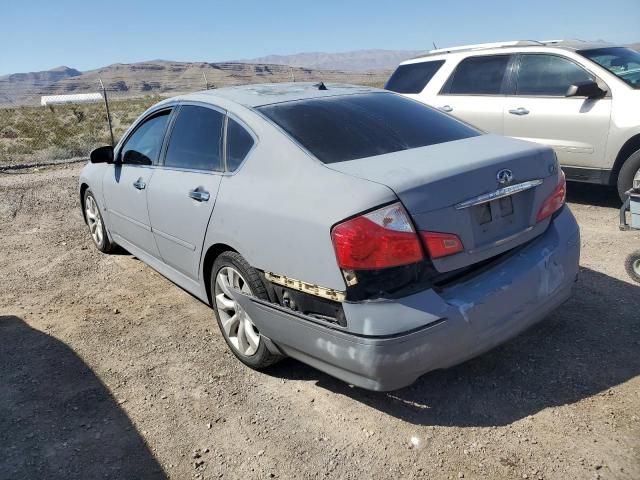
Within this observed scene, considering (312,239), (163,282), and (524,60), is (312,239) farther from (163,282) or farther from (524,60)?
(524,60)

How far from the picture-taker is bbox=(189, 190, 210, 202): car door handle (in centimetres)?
335

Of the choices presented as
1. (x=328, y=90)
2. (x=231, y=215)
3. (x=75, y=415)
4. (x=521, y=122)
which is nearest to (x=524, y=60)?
(x=521, y=122)

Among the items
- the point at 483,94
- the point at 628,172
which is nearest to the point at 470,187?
the point at 628,172

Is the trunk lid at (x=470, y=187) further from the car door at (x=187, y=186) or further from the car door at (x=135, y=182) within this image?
the car door at (x=135, y=182)

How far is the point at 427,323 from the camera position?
2402 millimetres

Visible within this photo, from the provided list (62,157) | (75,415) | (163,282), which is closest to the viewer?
(75,415)

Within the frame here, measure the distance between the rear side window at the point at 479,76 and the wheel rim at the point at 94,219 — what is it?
15.6 feet

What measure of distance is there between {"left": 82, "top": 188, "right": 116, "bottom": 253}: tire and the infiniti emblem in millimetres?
4066

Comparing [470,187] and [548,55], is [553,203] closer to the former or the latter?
[470,187]

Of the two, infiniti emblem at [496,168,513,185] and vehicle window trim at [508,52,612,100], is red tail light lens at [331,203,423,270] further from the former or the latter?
vehicle window trim at [508,52,612,100]

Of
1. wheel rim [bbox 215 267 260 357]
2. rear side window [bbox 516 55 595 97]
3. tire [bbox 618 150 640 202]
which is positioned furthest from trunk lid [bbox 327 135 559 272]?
rear side window [bbox 516 55 595 97]

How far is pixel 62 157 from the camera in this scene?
554 inches

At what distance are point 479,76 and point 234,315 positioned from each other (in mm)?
5306

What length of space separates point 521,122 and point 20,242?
6.10 metres
